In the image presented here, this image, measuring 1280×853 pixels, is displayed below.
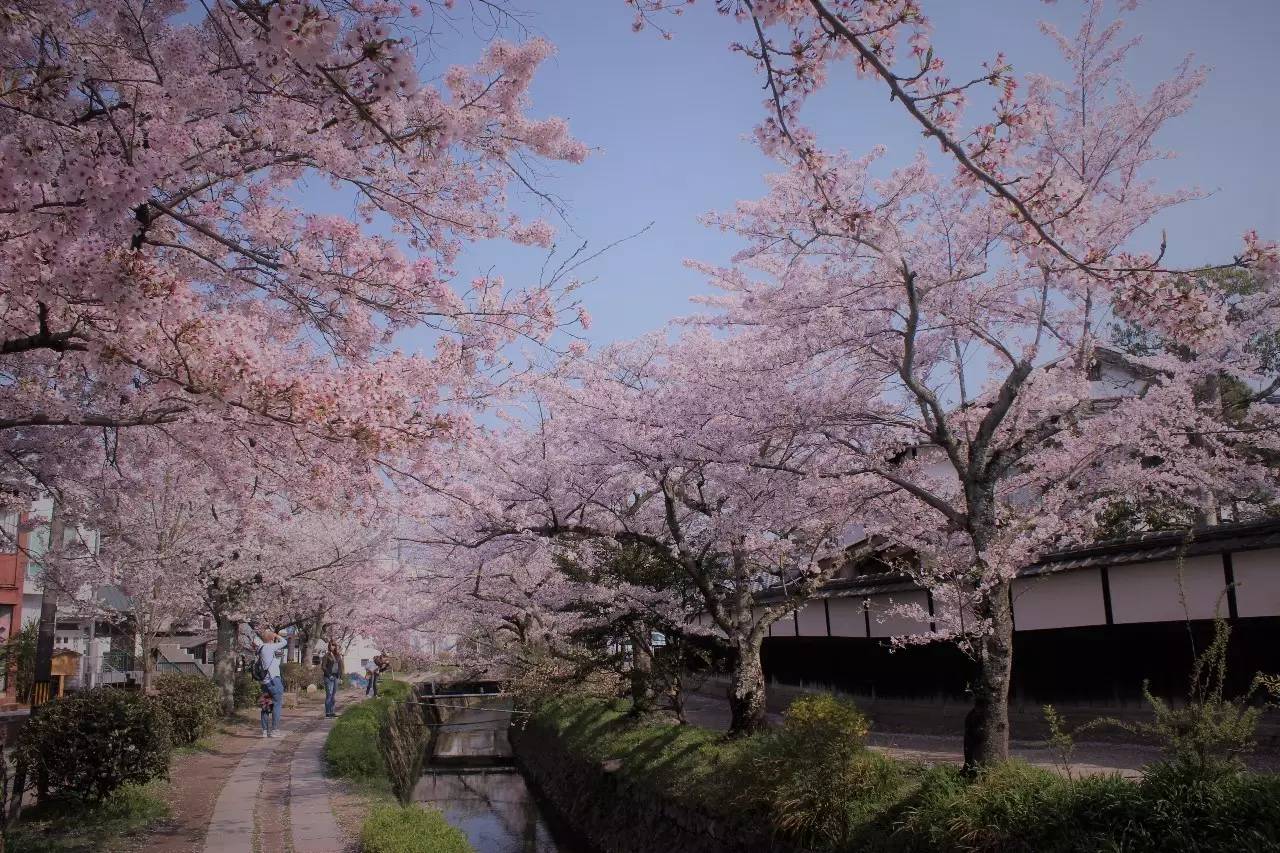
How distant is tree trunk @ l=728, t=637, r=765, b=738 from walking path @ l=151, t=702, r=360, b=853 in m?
5.35

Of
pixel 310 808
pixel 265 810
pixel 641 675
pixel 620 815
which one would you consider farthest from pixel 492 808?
pixel 265 810

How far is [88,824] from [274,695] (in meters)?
9.07

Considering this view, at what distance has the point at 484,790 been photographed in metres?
19.6

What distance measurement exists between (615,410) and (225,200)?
21.7 ft

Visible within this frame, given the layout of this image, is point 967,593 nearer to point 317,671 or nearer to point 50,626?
point 50,626

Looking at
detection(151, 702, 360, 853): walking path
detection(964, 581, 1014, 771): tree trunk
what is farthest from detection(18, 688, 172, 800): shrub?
detection(964, 581, 1014, 771): tree trunk

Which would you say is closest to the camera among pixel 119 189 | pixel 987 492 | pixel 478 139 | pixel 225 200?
pixel 119 189

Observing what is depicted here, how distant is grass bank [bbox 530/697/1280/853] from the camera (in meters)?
5.31

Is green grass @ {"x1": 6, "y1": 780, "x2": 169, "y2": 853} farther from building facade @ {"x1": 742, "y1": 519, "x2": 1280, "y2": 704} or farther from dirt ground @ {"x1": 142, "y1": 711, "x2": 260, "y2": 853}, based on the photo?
building facade @ {"x1": 742, "y1": 519, "x2": 1280, "y2": 704}

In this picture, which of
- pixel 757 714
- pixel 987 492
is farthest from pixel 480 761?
pixel 987 492

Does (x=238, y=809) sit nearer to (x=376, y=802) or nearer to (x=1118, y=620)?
(x=376, y=802)

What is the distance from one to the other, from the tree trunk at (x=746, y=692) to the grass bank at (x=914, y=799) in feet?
1.42

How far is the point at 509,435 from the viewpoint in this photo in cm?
1723

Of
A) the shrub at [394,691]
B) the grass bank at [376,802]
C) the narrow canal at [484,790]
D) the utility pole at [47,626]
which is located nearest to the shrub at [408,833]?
the grass bank at [376,802]
